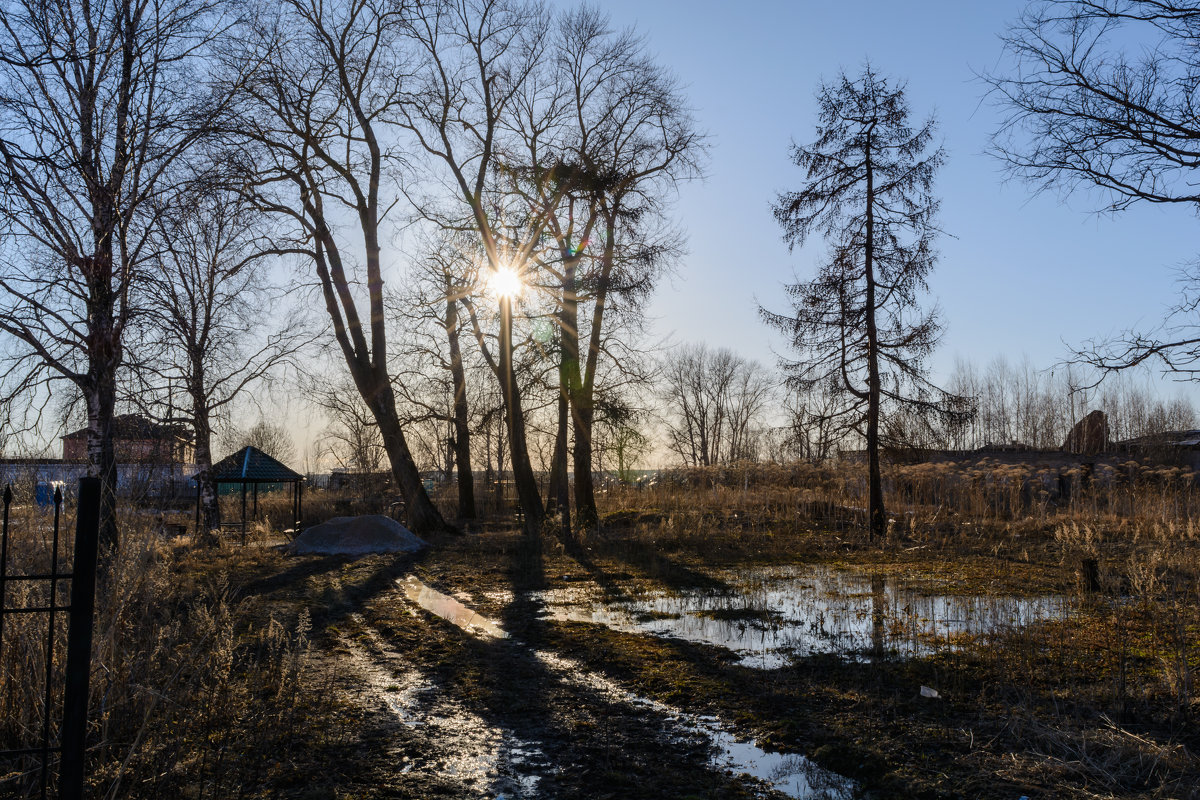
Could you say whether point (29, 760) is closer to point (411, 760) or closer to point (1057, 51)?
point (411, 760)

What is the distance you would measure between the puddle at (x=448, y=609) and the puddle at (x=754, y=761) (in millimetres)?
2824

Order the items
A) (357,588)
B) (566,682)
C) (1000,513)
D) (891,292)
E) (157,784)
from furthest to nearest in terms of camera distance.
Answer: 1. (1000,513)
2. (891,292)
3. (357,588)
4. (566,682)
5. (157,784)

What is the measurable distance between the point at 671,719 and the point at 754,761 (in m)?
0.85

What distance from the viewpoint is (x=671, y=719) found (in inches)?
204

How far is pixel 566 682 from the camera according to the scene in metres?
6.09

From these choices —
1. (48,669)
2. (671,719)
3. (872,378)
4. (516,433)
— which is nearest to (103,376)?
(48,669)

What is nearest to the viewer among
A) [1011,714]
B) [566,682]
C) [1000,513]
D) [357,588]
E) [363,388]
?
[1011,714]

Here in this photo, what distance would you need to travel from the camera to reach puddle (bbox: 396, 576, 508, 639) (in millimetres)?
8266

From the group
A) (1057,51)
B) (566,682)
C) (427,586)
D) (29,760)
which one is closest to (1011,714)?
(566,682)

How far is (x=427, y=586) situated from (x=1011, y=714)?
8143 millimetres

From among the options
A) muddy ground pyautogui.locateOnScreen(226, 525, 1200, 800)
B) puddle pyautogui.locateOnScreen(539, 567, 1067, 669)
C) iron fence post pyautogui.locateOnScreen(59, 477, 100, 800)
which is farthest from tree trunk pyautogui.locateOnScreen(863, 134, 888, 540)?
iron fence post pyautogui.locateOnScreen(59, 477, 100, 800)

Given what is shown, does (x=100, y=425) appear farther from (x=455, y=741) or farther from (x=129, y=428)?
(x=455, y=741)

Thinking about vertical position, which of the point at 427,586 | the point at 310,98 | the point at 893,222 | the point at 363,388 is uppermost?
the point at 310,98

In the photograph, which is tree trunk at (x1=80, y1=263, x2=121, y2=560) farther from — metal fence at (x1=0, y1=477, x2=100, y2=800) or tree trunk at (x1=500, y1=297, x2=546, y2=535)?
tree trunk at (x1=500, y1=297, x2=546, y2=535)
